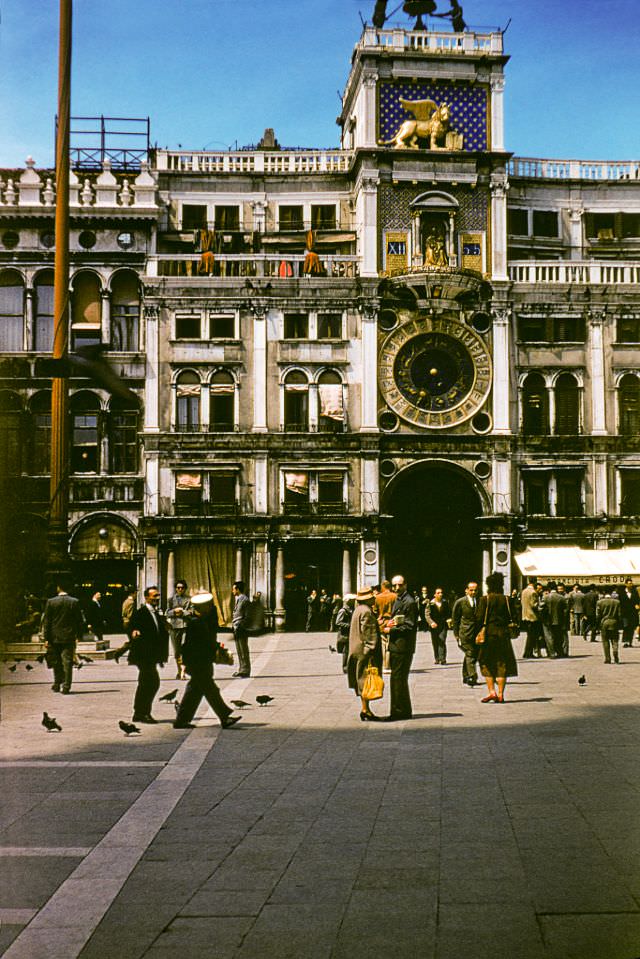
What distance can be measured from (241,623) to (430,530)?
164 inches

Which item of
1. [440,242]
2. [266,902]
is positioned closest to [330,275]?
[440,242]

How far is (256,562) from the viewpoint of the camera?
14914 mm

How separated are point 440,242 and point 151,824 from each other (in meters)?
30.3

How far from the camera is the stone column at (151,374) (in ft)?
93.1

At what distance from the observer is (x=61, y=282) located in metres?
5.55

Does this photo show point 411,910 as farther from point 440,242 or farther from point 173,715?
point 440,242

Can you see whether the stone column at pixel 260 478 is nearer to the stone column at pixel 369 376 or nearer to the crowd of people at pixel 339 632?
the stone column at pixel 369 376

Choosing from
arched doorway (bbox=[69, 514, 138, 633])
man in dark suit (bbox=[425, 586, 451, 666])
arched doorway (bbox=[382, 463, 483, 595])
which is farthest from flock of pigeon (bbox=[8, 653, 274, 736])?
man in dark suit (bbox=[425, 586, 451, 666])

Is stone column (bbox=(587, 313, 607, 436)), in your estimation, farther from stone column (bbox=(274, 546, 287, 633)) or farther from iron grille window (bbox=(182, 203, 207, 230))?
iron grille window (bbox=(182, 203, 207, 230))

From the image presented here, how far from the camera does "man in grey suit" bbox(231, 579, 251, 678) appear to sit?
17678 millimetres

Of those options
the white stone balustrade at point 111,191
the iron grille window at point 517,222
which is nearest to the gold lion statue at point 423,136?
the white stone balustrade at point 111,191

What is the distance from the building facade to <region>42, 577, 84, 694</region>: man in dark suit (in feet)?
4.07

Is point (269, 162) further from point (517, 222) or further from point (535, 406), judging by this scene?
point (535, 406)

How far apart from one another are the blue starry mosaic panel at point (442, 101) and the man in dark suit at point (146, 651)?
6.18 metres
